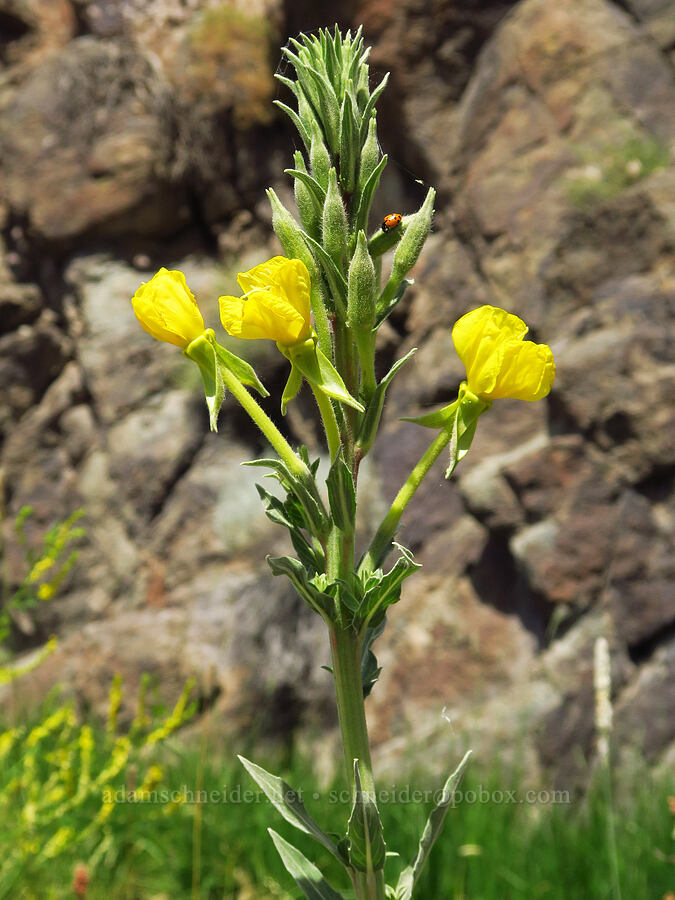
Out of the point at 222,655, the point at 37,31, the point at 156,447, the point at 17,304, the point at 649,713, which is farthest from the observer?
the point at 37,31

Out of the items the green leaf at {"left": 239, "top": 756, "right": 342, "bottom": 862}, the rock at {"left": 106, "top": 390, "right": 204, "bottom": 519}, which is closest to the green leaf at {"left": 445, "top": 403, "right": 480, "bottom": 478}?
the green leaf at {"left": 239, "top": 756, "right": 342, "bottom": 862}

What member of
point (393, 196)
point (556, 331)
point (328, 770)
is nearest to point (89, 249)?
point (393, 196)

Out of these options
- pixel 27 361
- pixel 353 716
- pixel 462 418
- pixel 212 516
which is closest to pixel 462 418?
pixel 462 418

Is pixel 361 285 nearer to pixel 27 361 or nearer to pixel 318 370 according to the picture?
pixel 318 370

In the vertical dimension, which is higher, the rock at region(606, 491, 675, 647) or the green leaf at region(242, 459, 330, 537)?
the green leaf at region(242, 459, 330, 537)

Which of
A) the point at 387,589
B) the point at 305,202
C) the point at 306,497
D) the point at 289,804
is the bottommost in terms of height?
the point at 289,804

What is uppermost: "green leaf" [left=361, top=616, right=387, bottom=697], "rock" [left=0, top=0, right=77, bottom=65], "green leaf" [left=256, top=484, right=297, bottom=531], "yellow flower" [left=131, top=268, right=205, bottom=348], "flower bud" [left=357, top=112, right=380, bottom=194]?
"rock" [left=0, top=0, right=77, bottom=65]

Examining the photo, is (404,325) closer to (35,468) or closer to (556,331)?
(556,331)

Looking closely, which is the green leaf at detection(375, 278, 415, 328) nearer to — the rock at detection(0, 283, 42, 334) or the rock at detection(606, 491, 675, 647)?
the rock at detection(606, 491, 675, 647)
